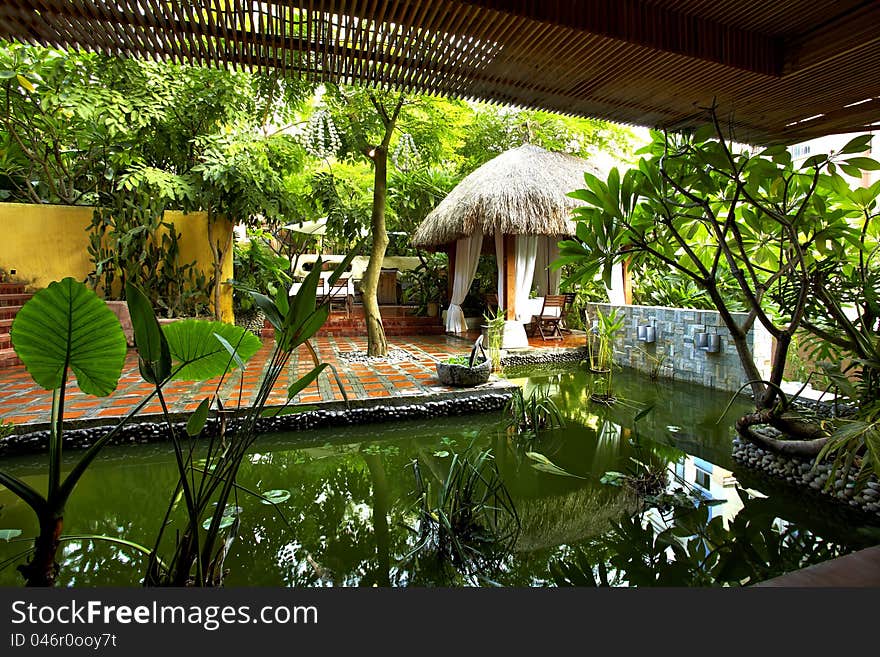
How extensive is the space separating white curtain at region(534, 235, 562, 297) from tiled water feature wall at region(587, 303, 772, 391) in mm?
3489

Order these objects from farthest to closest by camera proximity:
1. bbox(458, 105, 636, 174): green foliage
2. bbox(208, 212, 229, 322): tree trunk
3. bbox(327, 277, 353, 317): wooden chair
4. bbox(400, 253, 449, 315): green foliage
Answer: bbox(458, 105, 636, 174): green foliage → bbox(400, 253, 449, 315): green foliage → bbox(327, 277, 353, 317): wooden chair → bbox(208, 212, 229, 322): tree trunk

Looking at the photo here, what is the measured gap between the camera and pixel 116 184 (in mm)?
6871

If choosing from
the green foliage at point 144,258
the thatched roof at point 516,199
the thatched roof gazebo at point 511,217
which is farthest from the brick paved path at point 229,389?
the thatched roof at point 516,199

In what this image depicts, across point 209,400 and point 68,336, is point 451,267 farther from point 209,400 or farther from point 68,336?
point 68,336

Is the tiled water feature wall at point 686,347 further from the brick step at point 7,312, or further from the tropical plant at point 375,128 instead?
the brick step at point 7,312

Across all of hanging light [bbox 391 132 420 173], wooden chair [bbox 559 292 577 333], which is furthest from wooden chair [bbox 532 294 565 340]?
hanging light [bbox 391 132 420 173]

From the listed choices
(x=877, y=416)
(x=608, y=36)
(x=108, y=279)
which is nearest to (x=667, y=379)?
(x=877, y=416)

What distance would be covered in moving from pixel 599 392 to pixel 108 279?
675 cm

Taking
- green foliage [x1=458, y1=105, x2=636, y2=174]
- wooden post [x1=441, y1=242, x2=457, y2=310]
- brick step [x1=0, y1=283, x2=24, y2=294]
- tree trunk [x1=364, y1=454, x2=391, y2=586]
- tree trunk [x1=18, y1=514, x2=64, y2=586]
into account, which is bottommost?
tree trunk [x1=364, y1=454, x2=391, y2=586]

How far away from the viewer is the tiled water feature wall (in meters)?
4.94

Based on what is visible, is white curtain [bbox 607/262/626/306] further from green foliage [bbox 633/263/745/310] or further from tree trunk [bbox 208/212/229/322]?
tree trunk [bbox 208/212/229/322]

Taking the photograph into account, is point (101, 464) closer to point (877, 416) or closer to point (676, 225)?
point (676, 225)

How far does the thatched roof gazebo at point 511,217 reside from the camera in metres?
7.52

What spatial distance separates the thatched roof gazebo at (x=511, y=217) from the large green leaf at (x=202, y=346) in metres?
5.89
